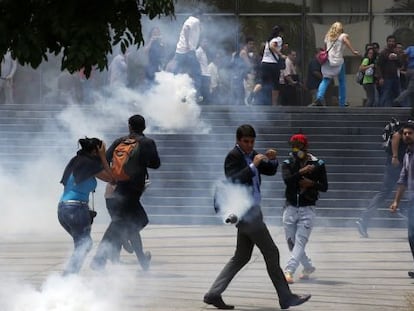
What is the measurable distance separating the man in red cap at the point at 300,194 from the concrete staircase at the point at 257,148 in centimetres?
457

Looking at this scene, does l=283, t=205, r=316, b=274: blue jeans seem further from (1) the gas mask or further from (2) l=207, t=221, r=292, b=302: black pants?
(2) l=207, t=221, r=292, b=302: black pants

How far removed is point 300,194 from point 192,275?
139 cm

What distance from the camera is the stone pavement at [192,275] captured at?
9.36 m

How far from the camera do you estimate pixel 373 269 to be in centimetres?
1175

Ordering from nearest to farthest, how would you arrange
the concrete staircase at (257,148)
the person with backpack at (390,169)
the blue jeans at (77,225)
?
1. the blue jeans at (77,225)
2. the person with backpack at (390,169)
3. the concrete staircase at (257,148)

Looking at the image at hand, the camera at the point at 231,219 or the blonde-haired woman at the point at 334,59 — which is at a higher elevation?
the blonde-haired woman at the point at 334,59

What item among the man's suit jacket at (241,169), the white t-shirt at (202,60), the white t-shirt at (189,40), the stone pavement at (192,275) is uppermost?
the white t-shirt at (189,40)

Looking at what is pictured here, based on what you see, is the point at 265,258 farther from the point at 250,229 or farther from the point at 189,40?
the point at 189,40

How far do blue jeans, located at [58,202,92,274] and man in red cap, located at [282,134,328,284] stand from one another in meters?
2.09

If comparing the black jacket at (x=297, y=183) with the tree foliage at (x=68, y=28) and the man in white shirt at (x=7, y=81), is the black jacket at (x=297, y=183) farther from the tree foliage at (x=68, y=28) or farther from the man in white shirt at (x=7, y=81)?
the man in white shirt at (x=7, y=81)

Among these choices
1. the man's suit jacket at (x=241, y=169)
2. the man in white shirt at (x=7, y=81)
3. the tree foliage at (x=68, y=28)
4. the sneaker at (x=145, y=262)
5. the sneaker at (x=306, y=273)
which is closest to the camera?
the tree foliage at (x=68, y=28)

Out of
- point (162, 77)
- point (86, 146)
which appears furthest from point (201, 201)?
point (86, 146)

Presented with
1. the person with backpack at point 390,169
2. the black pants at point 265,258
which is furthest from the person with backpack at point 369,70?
the black pants at point 265,258

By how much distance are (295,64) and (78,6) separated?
60.0ft
